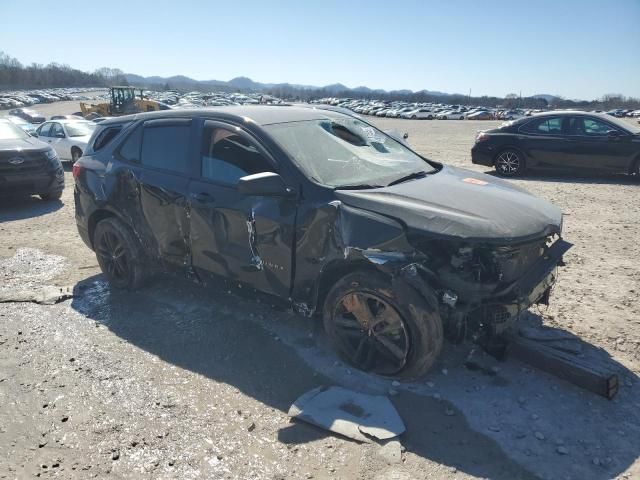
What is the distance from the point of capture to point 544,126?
10.9 m

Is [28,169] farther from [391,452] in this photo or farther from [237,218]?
[391,452]

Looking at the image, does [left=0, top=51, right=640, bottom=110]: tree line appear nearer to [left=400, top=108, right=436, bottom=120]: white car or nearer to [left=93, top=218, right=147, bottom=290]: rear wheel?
[left=400, top=108, right=436, bottom=120]: white car

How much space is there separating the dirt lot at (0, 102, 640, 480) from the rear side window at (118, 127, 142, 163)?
1.32 m

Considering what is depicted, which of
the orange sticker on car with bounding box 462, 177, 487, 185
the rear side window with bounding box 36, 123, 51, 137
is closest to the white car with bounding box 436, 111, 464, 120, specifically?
the rear side window with bounding box 36, 123, 51, 137

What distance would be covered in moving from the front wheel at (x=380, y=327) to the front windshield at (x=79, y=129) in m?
12.9

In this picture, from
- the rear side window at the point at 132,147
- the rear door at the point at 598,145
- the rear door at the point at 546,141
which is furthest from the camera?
the rear door at the point at 546,141

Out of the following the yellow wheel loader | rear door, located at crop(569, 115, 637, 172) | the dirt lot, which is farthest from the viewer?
the yellow wheel loader

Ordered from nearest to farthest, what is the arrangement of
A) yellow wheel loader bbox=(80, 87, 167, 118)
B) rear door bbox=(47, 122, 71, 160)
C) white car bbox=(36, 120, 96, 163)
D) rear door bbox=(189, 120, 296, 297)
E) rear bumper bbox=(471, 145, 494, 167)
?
rear door bbox=(189, 120, 296, 297) → rear bumper bbox=(471, 145, 494, 167) → white car bbox=(36, 120, 96, 163) → rear door bbox=(47, 122, 71, 160) → yellow wheel loader bbox=(80, 87, 167, 118)

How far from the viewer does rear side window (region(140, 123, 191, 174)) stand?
4254 mm

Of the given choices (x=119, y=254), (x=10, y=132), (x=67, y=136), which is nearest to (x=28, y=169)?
(x=10, y=132)

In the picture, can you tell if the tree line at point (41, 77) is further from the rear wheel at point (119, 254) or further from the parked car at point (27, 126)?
the rear wheel at point (119, 254)

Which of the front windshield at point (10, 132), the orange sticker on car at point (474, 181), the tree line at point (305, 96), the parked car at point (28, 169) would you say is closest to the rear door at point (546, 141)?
the orange sticker on car at point (474, 181)

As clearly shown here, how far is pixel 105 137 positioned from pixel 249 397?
3188mm

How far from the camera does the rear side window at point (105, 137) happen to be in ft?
16.3
